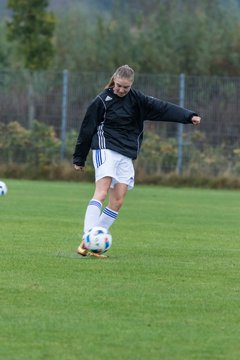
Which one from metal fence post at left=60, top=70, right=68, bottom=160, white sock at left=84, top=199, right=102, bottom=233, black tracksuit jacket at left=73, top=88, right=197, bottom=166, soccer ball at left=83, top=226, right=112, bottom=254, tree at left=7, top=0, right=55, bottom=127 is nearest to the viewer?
soccer ball at left=83, top=226, right=112, bottom=254

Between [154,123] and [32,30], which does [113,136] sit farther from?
[32,30]

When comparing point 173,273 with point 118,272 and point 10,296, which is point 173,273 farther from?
point 10,296

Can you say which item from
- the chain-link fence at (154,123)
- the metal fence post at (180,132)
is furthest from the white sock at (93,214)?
the metal fence post at (180,132)

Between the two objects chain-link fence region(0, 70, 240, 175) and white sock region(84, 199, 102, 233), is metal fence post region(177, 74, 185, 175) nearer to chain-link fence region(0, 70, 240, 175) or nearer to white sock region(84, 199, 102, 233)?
chain-link fence region(0, 70, 240, 175)

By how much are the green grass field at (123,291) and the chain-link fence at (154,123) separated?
11817mm

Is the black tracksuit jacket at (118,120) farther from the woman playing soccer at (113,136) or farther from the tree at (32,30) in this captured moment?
the tree at (32,30)

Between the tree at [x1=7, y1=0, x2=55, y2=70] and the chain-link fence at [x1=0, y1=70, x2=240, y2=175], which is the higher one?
the tree at [x1=7, y1=0, x2=55, y2=70]

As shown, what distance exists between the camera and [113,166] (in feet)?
37.0

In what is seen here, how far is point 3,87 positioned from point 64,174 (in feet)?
9.35

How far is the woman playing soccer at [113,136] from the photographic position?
36.9 ft

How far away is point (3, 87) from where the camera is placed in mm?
29141

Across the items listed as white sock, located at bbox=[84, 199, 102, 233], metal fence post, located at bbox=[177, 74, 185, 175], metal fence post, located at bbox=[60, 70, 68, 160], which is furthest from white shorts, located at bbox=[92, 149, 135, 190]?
metal fence post, located at bbox=[60, 70, 68, 160]

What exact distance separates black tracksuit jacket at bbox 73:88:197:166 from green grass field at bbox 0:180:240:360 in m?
1.07

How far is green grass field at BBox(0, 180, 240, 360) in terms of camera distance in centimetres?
676
